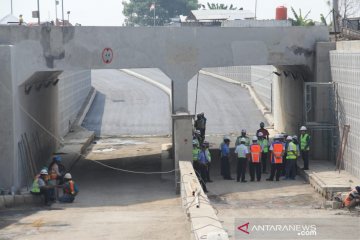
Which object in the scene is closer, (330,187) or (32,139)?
(330,187)

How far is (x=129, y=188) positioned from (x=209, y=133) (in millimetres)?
14933

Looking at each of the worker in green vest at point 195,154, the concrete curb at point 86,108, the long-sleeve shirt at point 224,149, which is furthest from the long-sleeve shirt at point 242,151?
the concrete curb at point 86,108

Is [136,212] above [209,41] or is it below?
below

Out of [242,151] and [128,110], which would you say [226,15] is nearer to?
[128,110]

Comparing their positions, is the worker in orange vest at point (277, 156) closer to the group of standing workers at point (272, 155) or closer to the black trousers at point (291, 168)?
the group of standing workers at point (272, 155)

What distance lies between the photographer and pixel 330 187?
25188 mm

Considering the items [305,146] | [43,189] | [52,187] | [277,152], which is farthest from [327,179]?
[43,189]

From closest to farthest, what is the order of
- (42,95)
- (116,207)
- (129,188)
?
(116,207), (129,188), (42,95)

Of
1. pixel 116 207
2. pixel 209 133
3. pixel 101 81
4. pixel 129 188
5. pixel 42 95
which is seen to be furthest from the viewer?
pixel 101 81

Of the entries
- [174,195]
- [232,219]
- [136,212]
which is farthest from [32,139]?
[232,219]

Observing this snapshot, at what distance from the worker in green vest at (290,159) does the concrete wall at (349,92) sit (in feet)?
5.31

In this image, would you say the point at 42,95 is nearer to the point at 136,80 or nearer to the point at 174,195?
the point at 174,195

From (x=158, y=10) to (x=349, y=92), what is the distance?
123438mm

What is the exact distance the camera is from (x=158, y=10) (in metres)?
150
